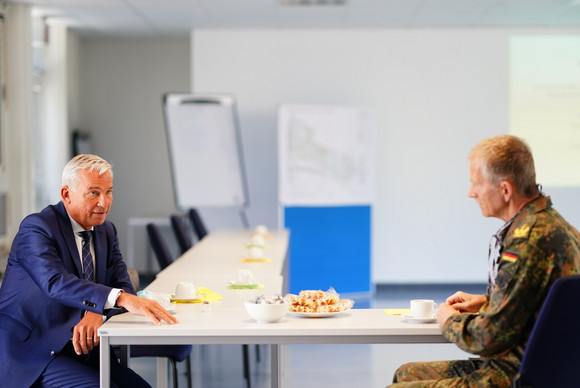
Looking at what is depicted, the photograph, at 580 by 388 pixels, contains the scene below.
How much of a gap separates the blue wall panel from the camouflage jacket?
5529 mm

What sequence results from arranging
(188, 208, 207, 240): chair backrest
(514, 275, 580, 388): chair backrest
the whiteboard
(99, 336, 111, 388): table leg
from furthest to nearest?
the whiteboard
(188, 208, 207, 240): chair backrest
(99, 336, 111, 388): table leg
(514, 275, 580, 388): chair backrest

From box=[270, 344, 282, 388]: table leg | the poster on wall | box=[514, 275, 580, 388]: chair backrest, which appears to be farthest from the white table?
the poster on wall

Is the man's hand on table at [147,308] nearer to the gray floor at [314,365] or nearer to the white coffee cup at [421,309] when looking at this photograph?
the white coffee cup at [421,309]

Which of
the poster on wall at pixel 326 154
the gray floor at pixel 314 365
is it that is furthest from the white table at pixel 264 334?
the poster on wall at pixel 326 154

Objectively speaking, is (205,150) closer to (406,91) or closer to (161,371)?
(406,91)

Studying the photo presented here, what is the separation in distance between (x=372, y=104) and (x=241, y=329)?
20.6 feet

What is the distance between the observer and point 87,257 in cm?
282

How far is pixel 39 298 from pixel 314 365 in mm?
2709

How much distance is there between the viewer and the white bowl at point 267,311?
247 cm

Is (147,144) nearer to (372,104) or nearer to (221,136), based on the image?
(221,136)

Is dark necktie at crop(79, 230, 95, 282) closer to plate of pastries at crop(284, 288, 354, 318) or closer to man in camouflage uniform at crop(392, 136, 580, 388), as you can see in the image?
plate of pastries at crop(284, 288, 354, 318)

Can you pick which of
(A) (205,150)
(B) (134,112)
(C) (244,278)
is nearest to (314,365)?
(C) (244,278)

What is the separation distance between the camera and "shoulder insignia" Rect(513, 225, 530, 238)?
216 centimetres

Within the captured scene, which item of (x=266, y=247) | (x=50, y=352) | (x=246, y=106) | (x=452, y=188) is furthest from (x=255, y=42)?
(x=50, y=352)
